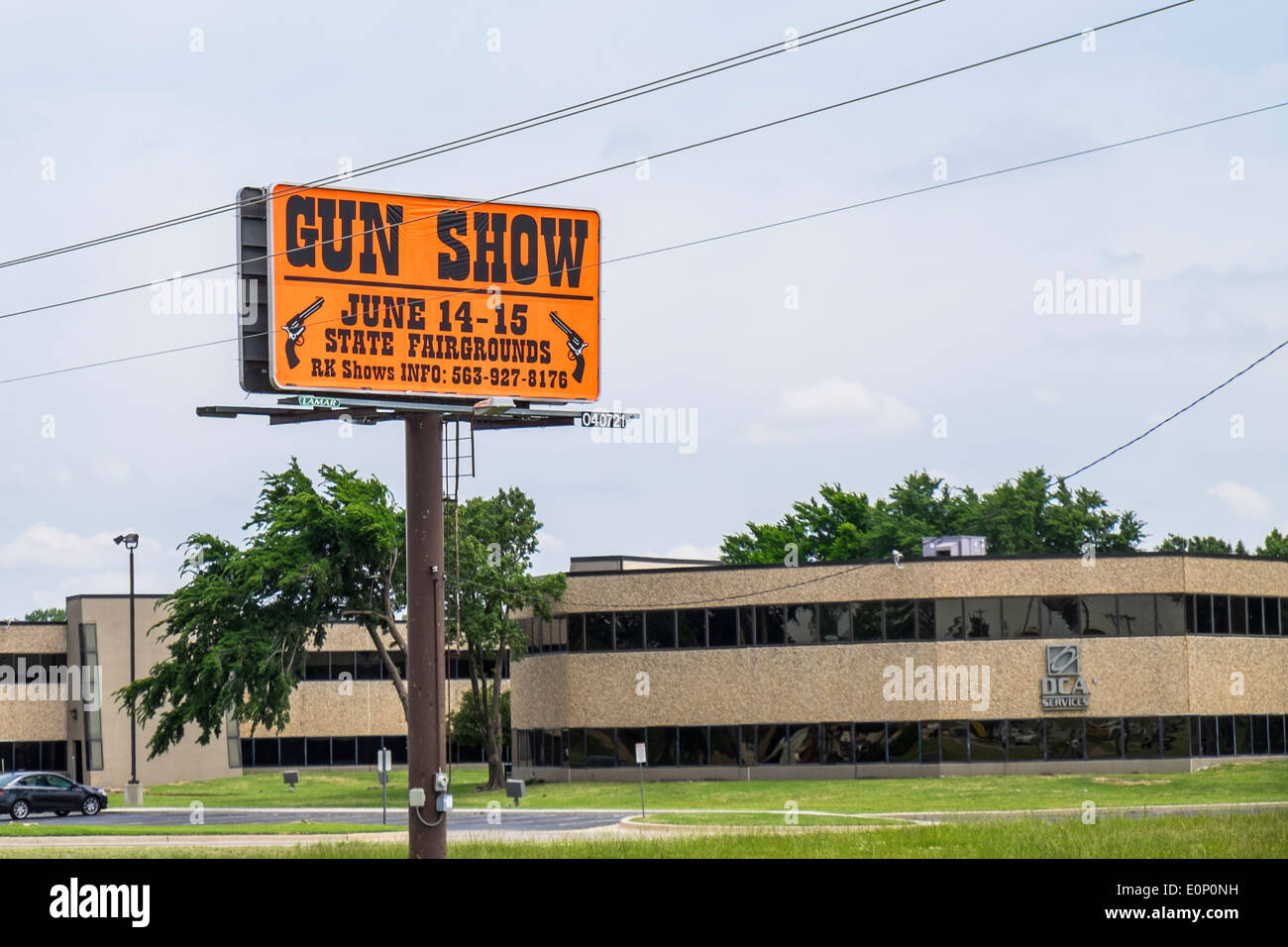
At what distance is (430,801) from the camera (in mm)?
24875

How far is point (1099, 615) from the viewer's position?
2034 inches

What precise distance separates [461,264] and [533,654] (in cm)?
3355

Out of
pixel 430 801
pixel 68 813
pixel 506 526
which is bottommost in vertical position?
pixel 68 813

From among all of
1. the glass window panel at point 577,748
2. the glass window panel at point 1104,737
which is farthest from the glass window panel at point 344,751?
the glass window panel at point 1104,737

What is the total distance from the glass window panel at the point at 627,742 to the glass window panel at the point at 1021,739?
12351mm

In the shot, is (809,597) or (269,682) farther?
(809,597)

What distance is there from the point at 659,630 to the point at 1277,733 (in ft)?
68.4

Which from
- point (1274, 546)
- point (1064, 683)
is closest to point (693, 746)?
point (1064, 683)

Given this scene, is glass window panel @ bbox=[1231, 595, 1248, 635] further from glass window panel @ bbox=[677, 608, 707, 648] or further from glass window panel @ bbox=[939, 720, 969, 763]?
glass window panel @ bbox=[677, 608, 707, 648]

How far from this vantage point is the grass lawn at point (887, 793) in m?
41.4
